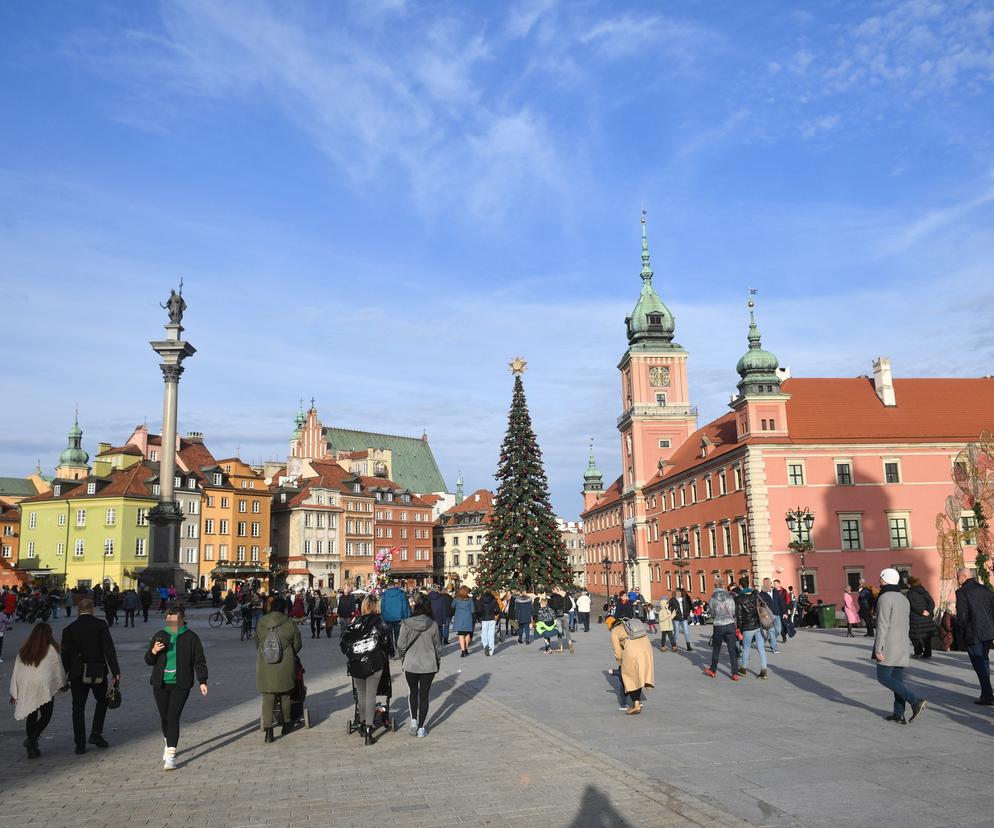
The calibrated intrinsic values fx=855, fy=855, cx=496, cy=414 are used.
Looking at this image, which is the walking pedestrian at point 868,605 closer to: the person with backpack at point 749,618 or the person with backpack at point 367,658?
Answer: the person with backpack at point 749,618

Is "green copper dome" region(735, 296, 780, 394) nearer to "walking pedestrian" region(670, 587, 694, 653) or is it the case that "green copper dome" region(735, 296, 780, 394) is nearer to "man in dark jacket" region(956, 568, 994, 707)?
"walking pedestrian" region(670, 587, 694, 653)

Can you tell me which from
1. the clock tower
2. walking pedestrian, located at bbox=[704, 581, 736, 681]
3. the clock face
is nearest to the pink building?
the clock tower

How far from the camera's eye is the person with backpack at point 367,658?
1042 cm

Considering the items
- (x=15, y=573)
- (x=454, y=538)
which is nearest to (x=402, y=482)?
(x=454, y=538)

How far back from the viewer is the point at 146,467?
257 feet

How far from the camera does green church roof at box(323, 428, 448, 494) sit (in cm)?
12356

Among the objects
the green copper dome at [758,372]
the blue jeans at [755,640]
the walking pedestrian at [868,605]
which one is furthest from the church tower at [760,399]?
the blue jeans at [755,640]

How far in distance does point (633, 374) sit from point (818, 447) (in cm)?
2949

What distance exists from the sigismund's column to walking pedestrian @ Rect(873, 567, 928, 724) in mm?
40080

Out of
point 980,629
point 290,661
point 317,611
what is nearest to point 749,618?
point 980,629

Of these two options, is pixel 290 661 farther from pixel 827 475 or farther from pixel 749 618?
pixel 827 475

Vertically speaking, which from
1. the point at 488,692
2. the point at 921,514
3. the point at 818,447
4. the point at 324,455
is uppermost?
the point at 324,455

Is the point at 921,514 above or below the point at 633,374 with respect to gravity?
below

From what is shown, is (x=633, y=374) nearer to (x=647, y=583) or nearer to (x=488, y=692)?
(x=647, y=583)
